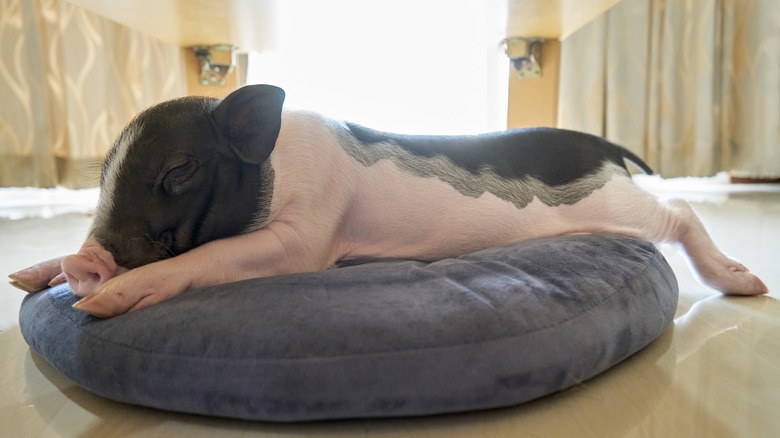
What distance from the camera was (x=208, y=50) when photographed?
9.91ft

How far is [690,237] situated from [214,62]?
231cm

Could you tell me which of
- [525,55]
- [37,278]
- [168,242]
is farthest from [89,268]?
[525,55]

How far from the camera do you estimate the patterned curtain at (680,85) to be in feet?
11.3

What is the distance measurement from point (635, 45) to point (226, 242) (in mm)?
3171

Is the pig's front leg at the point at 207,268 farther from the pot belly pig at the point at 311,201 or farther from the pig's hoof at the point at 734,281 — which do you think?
the pig's hoof at the point at 734,281

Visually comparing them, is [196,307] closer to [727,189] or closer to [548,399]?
[548,399]

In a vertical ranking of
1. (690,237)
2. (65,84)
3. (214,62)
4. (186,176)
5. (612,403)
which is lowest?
(612,403)

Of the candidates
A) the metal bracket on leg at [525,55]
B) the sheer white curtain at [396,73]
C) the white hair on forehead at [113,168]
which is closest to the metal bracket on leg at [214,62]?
the sheer white curtain at [396,73]

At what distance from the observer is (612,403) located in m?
0.86

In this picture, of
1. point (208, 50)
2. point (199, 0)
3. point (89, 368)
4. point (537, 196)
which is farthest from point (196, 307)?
point (208, 50)

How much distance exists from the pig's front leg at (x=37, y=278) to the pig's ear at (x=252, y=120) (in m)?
0.42

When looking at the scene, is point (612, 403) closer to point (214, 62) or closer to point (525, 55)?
point (525, 55)

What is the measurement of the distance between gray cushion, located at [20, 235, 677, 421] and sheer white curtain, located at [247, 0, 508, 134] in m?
2.54

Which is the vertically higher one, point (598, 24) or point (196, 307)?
point (598, 24)
